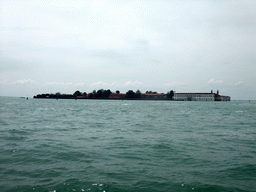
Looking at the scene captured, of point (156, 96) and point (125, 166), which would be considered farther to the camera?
point (156, 96)

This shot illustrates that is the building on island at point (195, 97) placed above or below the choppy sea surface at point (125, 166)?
above

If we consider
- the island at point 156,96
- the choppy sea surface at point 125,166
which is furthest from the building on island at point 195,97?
the choppy sea surface at point 125,166

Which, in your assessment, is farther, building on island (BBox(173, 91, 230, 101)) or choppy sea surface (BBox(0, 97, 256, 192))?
building on island (BBox(173, 91, 230, 101))

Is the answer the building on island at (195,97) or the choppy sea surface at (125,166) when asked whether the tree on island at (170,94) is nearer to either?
the building on island at (195,97)

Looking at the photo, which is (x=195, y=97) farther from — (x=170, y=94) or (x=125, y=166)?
(x=125, y=166)

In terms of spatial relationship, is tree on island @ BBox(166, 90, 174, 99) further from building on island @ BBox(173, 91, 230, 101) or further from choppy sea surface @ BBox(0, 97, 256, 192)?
choppy sea surface @ BBox(0, 97, 256, 192)

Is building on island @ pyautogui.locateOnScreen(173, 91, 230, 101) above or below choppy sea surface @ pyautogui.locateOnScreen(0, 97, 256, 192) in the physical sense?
above

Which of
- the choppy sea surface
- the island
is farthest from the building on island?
the choppy sea surface

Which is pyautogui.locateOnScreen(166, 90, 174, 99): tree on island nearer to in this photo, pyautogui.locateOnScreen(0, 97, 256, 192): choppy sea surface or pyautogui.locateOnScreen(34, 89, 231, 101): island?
pyautogui.locateOnScreen(34, 89, 231, 101): island

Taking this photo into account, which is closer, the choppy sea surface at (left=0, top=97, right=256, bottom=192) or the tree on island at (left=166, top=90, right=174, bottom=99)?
the choppy sea surface at (left=0, top=97, right=256, bottom=192)

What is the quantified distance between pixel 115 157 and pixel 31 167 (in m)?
3.71

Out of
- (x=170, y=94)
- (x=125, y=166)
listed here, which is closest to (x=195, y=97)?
(x=170, y=94)

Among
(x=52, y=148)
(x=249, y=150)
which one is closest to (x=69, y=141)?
(x=52, y=148)

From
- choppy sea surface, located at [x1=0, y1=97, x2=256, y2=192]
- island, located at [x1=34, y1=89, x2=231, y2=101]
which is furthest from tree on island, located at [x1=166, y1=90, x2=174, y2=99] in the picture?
choppy sea surface, located at [x1=0, y1=97, x2=256, y2=192]
